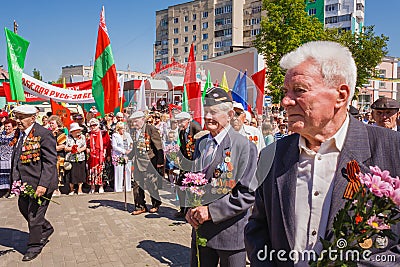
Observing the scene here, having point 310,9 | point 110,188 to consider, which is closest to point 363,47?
point 110,188

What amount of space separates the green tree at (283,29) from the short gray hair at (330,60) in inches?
866

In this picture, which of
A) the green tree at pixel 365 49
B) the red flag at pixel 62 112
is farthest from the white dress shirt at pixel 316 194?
the green tree at pixel 365 49

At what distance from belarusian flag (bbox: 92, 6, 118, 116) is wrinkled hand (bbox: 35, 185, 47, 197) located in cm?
277

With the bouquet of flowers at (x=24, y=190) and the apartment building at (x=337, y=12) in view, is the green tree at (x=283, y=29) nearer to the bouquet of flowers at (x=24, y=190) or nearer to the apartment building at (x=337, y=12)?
the bouquet of flowers at (x=24, y=190)

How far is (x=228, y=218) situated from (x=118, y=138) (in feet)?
20.0

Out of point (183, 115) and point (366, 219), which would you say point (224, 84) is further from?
point (183, 115)

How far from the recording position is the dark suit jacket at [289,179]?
5.10ft

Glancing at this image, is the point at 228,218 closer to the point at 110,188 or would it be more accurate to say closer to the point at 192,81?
the point at 192,81

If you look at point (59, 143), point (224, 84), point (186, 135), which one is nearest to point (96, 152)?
point (59, 143)

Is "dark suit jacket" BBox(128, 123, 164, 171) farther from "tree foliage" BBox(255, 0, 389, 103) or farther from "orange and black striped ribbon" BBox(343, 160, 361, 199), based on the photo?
"tree foliage" BBox(255, 0, 389, 103)

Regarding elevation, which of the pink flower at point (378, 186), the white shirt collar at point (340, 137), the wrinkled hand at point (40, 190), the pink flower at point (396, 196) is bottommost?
the wrinkled hand at point (40, 190)

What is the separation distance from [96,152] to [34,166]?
12.4 ft

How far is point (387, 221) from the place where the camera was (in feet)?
4.17

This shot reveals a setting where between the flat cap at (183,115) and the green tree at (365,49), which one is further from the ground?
the green tree at (365,49)
